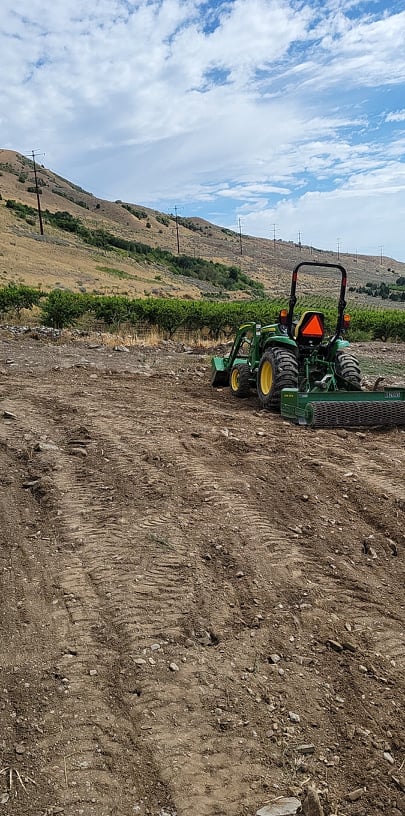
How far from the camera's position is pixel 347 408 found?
24.1ft

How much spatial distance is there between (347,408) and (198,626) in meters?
4.60

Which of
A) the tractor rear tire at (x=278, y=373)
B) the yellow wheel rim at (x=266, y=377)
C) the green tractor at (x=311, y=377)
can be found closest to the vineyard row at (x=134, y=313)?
the green tractor at (x=311, y=377)

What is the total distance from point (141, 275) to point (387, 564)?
181 ft

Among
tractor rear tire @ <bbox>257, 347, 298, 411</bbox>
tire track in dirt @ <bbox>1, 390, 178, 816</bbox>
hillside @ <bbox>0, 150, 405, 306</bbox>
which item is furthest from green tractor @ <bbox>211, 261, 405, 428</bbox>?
hillside @ <bbox>0, 150, 405, 306</bbox>

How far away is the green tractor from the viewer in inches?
292

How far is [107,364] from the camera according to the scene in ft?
42.1

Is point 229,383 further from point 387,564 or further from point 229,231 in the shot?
point 229,231

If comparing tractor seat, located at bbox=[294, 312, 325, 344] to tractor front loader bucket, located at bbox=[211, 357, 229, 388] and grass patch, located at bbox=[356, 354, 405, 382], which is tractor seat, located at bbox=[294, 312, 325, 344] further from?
grass patch, located at bbox=[356, 354, 405, 382]

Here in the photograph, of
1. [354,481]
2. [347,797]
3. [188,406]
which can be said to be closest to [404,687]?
[347,797]

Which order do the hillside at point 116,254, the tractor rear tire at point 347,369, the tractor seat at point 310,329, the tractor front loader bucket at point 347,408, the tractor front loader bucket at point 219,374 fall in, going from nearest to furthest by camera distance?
1. the tractor front loader bucket at point 347,408
2. the tractor seat at point 310,329
3. the tractor rear tire at point 347,369
4. the tractor front loader bucket at point 219,374
5. the hillside at point 116,254

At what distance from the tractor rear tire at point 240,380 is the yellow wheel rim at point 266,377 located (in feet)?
2.22

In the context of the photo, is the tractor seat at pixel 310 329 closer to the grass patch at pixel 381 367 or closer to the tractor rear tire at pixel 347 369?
the tractor rear tire at pixel 347 369

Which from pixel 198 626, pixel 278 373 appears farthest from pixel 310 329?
pixel 198 626

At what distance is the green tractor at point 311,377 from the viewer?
741 cm
